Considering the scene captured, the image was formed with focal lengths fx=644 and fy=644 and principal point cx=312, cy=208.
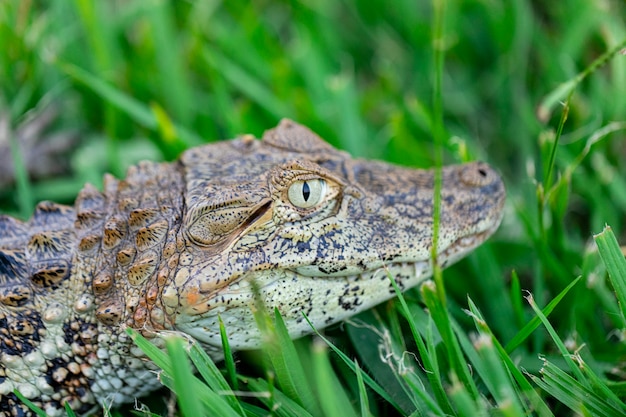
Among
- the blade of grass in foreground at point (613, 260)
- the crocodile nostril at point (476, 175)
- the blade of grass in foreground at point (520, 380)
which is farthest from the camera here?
the crocodile nostril at point (476, 175)

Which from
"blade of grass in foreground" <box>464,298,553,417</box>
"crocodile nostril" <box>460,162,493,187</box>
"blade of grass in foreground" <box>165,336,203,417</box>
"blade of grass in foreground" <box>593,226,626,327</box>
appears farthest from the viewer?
"crocodile nostril" <box>460,162,493,187</box>

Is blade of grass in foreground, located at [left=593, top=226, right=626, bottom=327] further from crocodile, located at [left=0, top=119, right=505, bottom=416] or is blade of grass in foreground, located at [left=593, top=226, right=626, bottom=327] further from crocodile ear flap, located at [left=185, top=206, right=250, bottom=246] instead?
crocodile ear flap, located at [left=185, top=206, right=250, bottom=246]

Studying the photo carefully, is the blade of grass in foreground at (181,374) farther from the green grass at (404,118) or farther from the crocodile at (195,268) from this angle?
the crocodile at (195,268)

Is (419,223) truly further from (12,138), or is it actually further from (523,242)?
(12,138)

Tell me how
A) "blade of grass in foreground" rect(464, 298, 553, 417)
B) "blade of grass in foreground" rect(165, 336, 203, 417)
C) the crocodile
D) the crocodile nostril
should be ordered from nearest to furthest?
"blade of grass in foreground" rect(165, 336, 203, 417)
"blade of grass in foreground" rect(464, 298, 553, 417)
the crocodile
the crocodile nostril

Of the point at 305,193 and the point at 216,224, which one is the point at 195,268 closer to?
the point at 216,224

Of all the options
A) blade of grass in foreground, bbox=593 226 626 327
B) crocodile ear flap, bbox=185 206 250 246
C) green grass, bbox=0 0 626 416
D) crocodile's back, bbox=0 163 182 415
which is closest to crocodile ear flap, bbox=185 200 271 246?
crocodile ear flap, bbox=185 206 250 246

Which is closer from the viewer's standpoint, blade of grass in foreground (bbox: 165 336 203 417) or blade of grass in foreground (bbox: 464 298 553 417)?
blade of grass in foreground (bbox: 165 336 203 417)

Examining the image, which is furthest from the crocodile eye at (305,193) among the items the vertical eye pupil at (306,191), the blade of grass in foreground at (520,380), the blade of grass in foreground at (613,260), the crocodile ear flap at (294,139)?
the blade of grass in foreground at (613,260)
